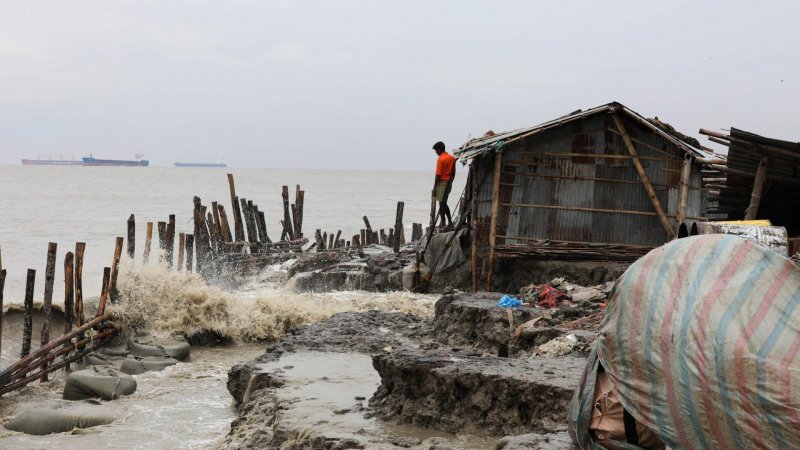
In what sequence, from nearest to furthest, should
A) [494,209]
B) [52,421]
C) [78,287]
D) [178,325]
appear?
1. [52,421]
2. [78,287]
3. [178,325]
4. [494,209]

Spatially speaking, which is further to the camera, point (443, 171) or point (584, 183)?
point (443, 171)

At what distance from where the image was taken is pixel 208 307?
1616 cm

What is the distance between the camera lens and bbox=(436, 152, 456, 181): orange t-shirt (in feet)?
56.9

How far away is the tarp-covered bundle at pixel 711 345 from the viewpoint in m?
4.09

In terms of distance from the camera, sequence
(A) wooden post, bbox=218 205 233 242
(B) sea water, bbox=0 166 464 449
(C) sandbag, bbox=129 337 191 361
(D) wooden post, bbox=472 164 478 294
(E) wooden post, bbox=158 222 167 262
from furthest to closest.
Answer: (A) wooden post, bbox=218 205 233 242 < (E) wooden post, bbox=158 222 167 262 < (D) wooden post, bbox=472 164 478 294 < (C) sandbag, bbox=129 337 191 361 < (B) sea water, bbox=0 166 464 449

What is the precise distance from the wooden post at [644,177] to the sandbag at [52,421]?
34.1 feet

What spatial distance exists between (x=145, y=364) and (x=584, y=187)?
8.74m

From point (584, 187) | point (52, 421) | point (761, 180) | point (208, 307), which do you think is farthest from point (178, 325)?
point (761, 180)

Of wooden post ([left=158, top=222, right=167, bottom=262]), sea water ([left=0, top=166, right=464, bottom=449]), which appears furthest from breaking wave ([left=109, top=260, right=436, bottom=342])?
wooden post ([left=158, top=222, right=167, bottom=262])

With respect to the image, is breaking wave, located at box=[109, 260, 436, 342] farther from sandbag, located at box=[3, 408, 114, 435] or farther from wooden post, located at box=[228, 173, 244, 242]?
wooden post, located at box=[228, 173, 244, 242]

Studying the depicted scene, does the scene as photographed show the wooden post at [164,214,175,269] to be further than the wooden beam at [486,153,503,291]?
Yes

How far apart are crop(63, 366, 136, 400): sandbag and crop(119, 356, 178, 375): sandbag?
1.14 meters

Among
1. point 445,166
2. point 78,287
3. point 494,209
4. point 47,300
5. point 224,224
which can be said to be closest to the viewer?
point 47,300

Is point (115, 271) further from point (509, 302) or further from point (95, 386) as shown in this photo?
point (509, 302)
